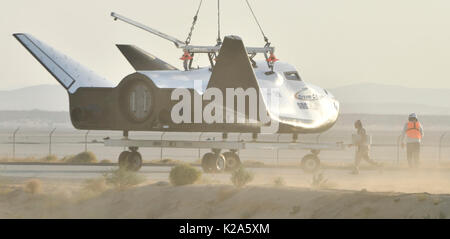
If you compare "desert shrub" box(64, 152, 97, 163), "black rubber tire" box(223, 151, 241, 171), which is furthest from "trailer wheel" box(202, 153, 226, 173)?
"desert shrub" box(64, 152, 97, 163)

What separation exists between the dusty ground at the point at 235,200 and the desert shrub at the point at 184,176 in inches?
12.5

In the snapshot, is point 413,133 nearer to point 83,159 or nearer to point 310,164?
point 310,164

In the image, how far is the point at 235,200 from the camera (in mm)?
21547

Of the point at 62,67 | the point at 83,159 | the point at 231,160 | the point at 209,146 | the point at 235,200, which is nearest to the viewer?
the point at 235,200

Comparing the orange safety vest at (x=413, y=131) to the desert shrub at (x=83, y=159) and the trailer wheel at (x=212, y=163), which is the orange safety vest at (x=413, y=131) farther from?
the desert shrub at (x=83, y=159)

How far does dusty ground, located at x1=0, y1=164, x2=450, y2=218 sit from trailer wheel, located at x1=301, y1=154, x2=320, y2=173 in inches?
110

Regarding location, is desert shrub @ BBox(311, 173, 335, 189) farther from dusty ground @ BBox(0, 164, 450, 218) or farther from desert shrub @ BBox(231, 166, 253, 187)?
desert shrub @ BBox(231, 166, 253, 187)

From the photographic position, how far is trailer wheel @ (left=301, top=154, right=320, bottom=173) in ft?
110

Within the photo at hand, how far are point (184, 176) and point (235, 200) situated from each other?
416 cm

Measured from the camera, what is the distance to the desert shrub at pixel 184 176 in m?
25.3

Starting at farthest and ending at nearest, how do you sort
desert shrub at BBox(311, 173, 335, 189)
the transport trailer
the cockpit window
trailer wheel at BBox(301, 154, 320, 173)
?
trailer wheel at BBox(301, 154, 320, 173)
the cockpit window
the transport trailer
desert shrub at BBox(311, 173, 335, 189)

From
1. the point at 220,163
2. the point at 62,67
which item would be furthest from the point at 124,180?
the point at 62,67
